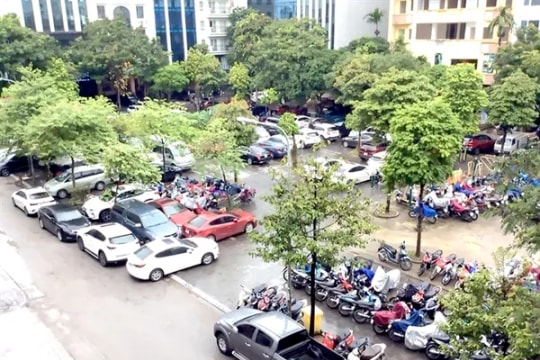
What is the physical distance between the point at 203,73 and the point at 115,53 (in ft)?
26.1

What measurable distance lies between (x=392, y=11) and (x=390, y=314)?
125ft

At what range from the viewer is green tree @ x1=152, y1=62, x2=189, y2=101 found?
158 ft

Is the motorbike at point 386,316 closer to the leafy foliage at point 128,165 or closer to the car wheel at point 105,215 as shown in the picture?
the leafy foliage at point 128,165

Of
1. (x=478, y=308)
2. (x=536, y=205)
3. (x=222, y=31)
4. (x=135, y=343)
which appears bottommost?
(x=135, y=343)

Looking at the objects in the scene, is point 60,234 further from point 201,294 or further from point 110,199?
point 201,294

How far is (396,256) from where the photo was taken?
1830cm

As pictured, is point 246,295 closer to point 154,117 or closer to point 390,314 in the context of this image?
point 390,314

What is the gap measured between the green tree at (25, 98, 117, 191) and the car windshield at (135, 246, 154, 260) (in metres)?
6.63

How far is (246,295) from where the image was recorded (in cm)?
1569

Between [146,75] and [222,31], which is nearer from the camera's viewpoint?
[146,75]

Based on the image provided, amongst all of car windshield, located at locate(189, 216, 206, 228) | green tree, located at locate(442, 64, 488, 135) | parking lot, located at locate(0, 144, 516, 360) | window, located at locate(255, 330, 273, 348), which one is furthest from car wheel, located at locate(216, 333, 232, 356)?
green tree, located at locate(442, 64, 488, 135)

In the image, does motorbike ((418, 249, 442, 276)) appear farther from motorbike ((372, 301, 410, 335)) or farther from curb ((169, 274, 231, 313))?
curb ((169, 274, 231, 313))

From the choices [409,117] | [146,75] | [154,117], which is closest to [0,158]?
[154,117]

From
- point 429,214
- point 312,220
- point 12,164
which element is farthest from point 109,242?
point 12,164
